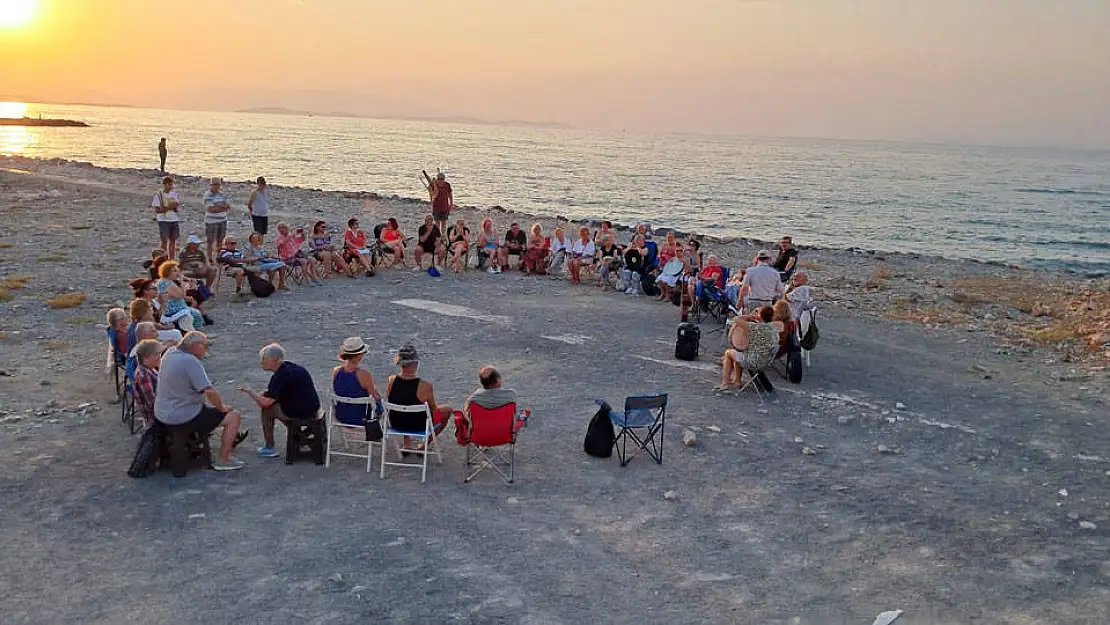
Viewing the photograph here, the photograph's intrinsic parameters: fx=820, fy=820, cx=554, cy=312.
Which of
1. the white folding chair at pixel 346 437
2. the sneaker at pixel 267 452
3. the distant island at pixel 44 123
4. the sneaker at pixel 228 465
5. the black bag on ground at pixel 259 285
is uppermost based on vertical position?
the distant island at pixel 44 123

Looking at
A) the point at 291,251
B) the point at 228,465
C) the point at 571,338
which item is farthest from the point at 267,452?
the point at 291,251

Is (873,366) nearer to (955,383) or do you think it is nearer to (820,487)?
(955,383)

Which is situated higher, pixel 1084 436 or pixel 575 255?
pixel 575 255

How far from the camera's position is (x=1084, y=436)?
29.1ft

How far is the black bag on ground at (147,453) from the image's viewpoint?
680cm

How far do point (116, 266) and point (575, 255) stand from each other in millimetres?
8857

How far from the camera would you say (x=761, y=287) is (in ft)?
40.0

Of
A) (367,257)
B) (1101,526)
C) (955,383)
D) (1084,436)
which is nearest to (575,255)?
(367,257)

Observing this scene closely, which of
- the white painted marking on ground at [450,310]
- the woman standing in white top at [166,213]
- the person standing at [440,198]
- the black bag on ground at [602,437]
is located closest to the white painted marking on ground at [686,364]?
the white painted marking on ground at [450,310]

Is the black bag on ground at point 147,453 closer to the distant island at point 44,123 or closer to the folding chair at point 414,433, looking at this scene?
the folding chair at point 414,433

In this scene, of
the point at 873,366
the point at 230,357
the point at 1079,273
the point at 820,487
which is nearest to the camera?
the point at 820,487

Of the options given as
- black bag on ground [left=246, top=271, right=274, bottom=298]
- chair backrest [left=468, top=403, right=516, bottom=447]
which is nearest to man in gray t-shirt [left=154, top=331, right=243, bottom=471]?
chair backrest [left=468, top=403, right=516, bottom=447]

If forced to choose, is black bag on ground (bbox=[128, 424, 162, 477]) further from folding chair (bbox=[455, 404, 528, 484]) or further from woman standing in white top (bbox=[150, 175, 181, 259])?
woman standing in white top (bbox=[150, 175, 181, 259])

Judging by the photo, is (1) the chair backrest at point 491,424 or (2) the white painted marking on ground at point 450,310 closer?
(1) the chair backrest at point 491,424
